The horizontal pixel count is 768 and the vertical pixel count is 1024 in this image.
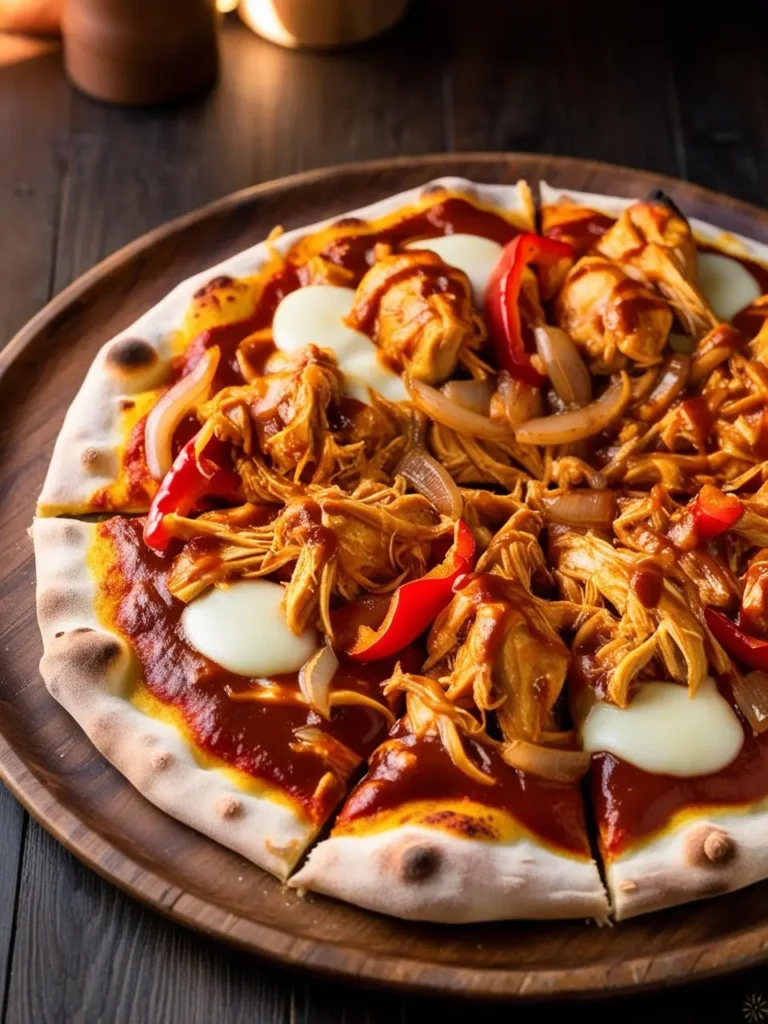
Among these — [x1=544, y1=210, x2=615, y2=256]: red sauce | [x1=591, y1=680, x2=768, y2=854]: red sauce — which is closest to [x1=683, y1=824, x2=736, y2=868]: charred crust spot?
[x1=591, y1=680, x2=768, y2=854]: red sauce

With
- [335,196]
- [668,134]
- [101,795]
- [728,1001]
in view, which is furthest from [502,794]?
[668,134]

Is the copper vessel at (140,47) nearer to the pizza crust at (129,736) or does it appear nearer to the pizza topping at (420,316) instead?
the pizza topping at (420,316)

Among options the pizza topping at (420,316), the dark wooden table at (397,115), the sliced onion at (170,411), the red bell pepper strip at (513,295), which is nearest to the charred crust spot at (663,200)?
the red bell pepper strip at (513,295)

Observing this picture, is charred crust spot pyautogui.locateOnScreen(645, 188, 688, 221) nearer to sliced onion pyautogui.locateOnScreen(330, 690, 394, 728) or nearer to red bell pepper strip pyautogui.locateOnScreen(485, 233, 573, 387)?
red bell pepper strip pyautogui.locateOnScreen(485, 233, 573, 387)

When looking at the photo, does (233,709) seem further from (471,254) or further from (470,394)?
(471,254)

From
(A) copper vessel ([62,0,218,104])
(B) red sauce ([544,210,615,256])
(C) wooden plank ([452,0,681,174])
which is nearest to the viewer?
(B) red sauce ([544,210,615,256])

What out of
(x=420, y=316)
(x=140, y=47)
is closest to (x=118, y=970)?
(x=420, y=316)
